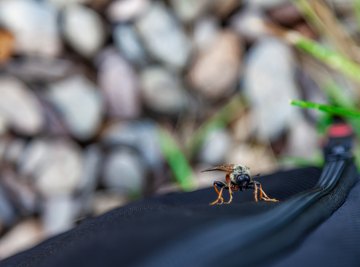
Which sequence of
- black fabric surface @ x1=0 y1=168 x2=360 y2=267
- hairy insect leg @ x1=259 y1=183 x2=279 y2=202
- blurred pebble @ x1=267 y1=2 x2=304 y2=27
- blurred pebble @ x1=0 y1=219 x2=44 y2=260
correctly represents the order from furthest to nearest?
blurred pebble @ x1=267 y1=2 x2=304 y2=27, blurred pebble @ x1=0 y1=219 x2=44 y2=260, hairy insect leg @ x1=259 y1=183 x2=279 y2=202, black fabric surface @ x1=0 y1=168 x2=360 y2=267

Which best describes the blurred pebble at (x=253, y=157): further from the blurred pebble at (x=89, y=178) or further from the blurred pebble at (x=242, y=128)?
the blurred pebble at (x=89, y=178)

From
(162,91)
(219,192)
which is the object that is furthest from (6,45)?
(219,192)

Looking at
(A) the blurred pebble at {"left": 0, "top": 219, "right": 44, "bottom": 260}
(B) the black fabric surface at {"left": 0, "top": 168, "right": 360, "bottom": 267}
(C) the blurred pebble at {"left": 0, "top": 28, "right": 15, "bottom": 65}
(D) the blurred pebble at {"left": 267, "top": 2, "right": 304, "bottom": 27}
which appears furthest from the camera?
(D) the blurred pebble at {"left": 267, "top": 2, "right": 304, "bottom": 27}

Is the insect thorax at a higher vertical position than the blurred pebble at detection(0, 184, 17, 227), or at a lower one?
lower

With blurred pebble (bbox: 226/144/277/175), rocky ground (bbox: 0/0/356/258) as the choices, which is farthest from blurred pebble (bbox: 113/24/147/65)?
blurred pebble (bbox: 226/144/277/175)

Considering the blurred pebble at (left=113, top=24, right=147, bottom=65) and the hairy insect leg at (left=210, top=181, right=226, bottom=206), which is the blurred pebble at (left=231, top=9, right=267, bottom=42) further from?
the hairy insect leg at (left=210, top=181, right=226, bottom=206)

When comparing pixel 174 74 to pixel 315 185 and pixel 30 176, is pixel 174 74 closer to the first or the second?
pixel 30 176

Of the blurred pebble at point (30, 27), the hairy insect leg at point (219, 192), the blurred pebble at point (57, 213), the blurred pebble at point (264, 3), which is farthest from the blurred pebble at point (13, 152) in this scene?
the hairy insect leg at point (219, 192)

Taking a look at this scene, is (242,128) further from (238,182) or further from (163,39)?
(238,182)
